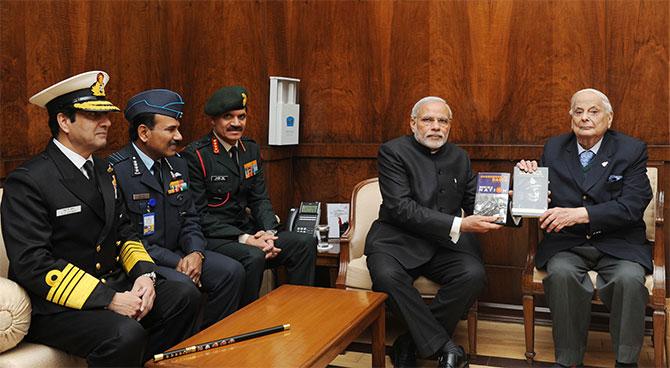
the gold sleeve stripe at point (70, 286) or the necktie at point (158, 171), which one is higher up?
the necktie at point (158, 171)

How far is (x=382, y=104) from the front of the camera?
4.74 metres

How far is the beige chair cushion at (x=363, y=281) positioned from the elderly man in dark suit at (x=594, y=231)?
0.61 m

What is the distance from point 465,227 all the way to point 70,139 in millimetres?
2000

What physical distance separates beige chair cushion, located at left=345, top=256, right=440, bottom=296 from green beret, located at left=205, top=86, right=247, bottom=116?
1.12 meters

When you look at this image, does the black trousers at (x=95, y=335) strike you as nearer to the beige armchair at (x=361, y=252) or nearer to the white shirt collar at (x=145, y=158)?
the white shirt collar at (x=145, y=158)

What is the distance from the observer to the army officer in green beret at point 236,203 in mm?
3797

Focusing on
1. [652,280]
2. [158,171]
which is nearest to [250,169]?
[158,171]

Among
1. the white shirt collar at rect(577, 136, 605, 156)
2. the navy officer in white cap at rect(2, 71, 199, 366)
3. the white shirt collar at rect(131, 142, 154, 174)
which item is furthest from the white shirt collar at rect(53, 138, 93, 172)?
the white shirt collar at rect(577, 136, 605, 156)

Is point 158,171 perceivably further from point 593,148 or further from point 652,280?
point 652,280

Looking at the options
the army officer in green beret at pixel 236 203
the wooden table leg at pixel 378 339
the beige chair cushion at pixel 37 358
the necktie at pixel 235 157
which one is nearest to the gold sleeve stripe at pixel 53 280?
the beige chair cushion at pixel 37 358

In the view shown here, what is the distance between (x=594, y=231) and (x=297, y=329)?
1775mm

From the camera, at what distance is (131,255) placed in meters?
3.00

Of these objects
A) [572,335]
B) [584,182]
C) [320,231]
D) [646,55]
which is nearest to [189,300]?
[320,231]

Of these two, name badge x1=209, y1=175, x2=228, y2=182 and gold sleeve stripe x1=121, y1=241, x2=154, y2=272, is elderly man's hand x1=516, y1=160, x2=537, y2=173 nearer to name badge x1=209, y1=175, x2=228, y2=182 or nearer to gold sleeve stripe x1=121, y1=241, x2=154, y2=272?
name badge x1=209, y1=175, x2=228, y2=182
